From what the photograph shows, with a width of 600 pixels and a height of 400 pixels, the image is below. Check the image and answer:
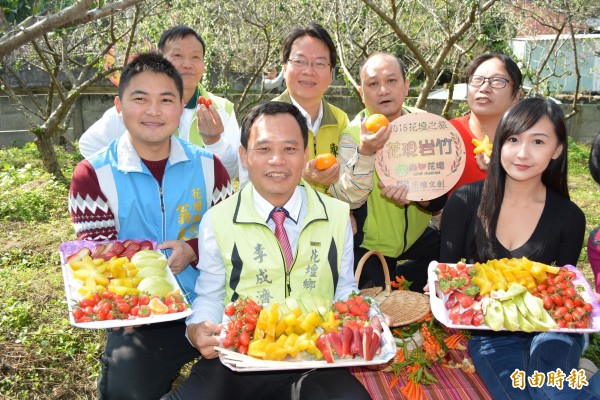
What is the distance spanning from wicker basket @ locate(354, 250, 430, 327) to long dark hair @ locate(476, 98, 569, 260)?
0.49 meters

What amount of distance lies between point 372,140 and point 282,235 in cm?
85

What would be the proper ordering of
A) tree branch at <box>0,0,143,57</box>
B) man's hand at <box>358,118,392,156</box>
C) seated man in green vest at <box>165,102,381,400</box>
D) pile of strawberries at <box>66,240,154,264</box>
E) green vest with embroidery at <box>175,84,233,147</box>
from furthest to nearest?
green vest with embroidery at <box>175,84,233,147</box> < man's hand at <box>358,118,392,156</box> < pile of strawberries at <box>66,240,154,264</box> < seated man in green vest at <box>165,102,381,400</box> < tree branch at <box>0,0,143,57</box>

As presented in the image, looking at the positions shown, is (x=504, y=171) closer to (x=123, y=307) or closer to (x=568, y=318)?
(x=568, y=318)

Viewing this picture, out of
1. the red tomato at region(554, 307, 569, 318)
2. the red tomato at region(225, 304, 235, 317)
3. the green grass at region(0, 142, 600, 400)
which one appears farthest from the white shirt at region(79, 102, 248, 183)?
the red tomato at region(554, 307, 569, 318)

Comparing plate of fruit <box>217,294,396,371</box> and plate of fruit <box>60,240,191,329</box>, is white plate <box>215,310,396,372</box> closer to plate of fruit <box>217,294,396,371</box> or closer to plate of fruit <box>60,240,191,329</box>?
plate of fruit <box>217,294,396,371</box>

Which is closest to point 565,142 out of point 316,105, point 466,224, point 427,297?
point 466,224

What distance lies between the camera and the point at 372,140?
10.9ft

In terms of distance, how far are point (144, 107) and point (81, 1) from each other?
898mm

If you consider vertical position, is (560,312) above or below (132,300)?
below

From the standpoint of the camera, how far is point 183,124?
429 centimetres

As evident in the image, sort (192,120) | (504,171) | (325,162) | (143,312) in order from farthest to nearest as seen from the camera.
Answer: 1. (192,120)
2. (325,162)
3. (504,171)
4. (143,312)

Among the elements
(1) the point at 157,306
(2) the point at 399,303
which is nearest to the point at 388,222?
(2) the point at 399,303

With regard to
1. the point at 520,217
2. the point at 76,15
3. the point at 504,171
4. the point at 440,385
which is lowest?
the point at 440,385

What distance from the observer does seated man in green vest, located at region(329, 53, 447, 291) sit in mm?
3863
